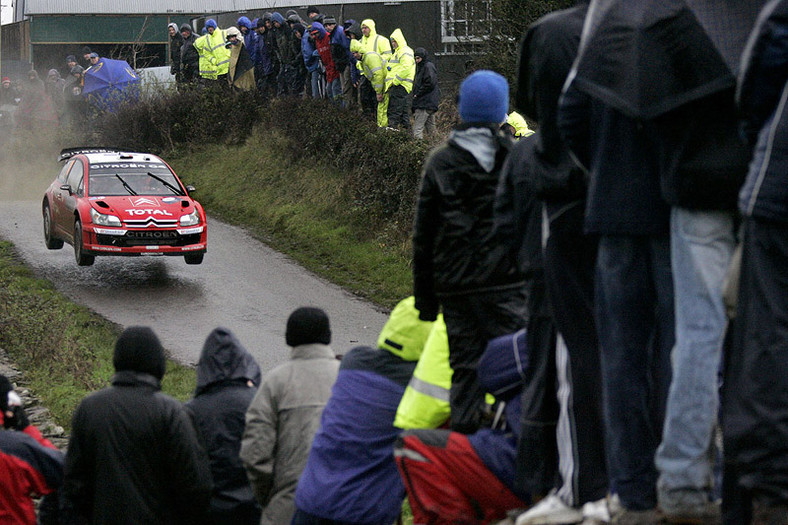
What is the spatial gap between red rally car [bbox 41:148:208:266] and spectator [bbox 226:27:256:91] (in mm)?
7774

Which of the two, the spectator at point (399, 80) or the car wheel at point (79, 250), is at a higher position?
the spectator at point (399, 80)

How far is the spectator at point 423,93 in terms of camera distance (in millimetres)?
21750

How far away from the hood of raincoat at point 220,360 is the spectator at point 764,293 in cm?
368

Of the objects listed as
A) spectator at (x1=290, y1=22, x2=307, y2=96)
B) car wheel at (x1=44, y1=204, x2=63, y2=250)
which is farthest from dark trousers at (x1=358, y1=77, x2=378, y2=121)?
car wheel at (x1=44, y1=204, x2=63, y2=250)

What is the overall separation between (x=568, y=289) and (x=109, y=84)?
30.0 m

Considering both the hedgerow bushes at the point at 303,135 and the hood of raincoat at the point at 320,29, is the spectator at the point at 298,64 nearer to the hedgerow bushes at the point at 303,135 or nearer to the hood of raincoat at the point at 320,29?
the hedgerow bushes at the point at 303,135

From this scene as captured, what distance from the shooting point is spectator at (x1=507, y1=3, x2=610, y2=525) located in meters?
4.54

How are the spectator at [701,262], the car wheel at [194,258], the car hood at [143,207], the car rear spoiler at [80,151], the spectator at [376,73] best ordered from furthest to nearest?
1. the car rear spoiler at [80,151]
2. the spectator at [376,73]
3. the car wheel at [194,258]
4. the car hood at [143,207]
5. the spectator at [701,262]

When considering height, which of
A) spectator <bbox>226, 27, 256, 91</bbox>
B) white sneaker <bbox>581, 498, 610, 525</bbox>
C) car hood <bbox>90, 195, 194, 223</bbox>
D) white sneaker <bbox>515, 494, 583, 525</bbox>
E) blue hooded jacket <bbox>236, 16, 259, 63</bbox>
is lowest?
car hood <bbox>90, 195, 194, 223</bbox>

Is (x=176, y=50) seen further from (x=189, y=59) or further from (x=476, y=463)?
(x=476, y=463)

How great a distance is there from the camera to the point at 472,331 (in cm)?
572

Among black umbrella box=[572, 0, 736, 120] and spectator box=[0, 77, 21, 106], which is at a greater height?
black umbrella box=[572, 0, 736, 120]

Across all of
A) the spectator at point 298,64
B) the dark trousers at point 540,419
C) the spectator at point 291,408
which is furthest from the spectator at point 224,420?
the spectator at point 298,64

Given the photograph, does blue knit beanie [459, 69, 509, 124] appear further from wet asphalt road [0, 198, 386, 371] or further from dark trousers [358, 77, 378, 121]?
dark trousers [358, 77, 378, 121]
